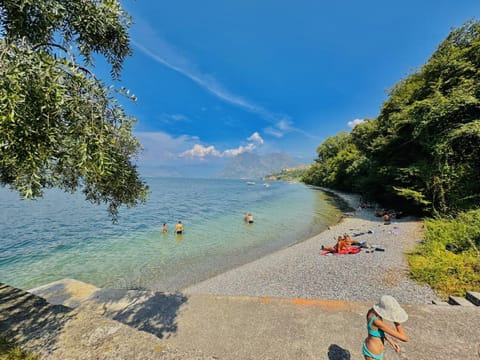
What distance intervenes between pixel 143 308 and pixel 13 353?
3.85 meters

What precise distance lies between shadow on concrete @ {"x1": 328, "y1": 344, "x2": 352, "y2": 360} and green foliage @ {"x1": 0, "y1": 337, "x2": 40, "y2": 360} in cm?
465

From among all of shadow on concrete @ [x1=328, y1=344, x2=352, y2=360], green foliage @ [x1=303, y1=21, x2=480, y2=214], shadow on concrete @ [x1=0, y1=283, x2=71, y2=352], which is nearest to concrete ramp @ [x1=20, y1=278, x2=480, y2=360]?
shadow on concrete @ [x1=328, y1=344, x2=352, y2=360]

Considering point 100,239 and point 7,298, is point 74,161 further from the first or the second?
point 100,239

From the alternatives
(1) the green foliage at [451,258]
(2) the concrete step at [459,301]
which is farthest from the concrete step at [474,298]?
(1) the green foliage at [451,258]

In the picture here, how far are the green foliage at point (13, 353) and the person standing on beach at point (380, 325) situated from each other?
177 inches

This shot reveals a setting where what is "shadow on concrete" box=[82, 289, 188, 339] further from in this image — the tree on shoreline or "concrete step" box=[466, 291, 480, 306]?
"concrete step" box=[466, 291, 480, 306]

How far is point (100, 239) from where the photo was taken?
1591 centimetres

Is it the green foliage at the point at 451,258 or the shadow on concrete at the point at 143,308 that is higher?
the green foliage at the point at 451,258

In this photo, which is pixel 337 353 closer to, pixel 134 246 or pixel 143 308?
pixel 143 308

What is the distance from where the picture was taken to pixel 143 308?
19.3 ft

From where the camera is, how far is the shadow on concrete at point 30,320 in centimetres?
275

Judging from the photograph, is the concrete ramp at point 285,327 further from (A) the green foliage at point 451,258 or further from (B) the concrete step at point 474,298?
(A) the green foliage at point 451,258

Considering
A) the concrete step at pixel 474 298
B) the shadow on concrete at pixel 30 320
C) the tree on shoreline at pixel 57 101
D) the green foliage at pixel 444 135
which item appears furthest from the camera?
the green foliage at pixel 444 135

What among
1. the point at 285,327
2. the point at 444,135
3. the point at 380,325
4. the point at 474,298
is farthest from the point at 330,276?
Answer: the point at 444,135
